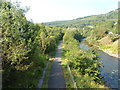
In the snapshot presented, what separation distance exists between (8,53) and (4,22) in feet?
7.69

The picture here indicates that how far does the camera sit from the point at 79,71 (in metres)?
22.6

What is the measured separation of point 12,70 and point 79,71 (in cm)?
1320

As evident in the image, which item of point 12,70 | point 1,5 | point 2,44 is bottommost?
point 12,70

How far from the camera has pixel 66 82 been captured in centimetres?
1741

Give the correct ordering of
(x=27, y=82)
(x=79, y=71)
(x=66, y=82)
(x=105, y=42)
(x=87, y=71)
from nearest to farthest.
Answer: (x=27, y=82) < (x=66, y=82) < (x=87, y=71) < (x=79, y=71) < (x=105, y=42)

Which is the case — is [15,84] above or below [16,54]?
below

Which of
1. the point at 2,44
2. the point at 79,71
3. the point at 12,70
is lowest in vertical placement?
the point at 79,71

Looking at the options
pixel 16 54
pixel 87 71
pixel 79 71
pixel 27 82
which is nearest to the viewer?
pixel 16 54

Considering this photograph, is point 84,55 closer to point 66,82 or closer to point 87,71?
point 87,71

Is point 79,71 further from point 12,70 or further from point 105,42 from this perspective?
point 105,42

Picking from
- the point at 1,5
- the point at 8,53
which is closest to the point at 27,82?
the point at 8,53

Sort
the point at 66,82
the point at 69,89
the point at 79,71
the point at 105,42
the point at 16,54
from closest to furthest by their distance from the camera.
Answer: the point at 16,54 < the point at 69,89 < the point at 66,82 < the point at 79,71 < the point at 105,42

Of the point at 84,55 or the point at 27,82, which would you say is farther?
the point at 84,55

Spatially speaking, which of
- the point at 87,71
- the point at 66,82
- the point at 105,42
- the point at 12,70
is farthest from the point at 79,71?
the point at 105,42
